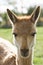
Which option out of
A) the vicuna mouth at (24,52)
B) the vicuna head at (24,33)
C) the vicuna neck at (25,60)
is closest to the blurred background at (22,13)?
the vicuna head at (24,33)

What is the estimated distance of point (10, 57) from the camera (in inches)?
214

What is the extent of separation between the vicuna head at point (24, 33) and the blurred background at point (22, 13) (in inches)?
36.2

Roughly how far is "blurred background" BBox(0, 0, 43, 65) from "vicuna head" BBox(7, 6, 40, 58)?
92cm

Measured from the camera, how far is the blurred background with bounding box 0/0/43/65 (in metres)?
9.94

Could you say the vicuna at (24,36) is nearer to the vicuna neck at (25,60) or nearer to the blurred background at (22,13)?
the vicuna neck at (25,60)

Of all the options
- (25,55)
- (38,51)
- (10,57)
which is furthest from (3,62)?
(38,51)

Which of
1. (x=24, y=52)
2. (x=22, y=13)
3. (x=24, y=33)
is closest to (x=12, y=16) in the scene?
(x=24, y=33)

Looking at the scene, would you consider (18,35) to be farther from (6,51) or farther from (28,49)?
(6,51)

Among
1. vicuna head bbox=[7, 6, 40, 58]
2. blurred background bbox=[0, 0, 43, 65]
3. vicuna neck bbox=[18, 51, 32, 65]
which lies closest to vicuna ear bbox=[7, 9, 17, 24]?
vicuna head bbox=[7, 6, 40, 58]

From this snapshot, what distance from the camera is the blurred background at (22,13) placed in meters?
9.94

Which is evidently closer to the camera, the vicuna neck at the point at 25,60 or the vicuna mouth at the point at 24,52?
the vicuna mouth at the point at 24,52

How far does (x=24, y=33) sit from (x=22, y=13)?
17.1m

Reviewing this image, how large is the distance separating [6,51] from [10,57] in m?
0.44

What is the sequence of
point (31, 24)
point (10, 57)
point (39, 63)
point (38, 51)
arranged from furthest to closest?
point (38, 51), point (39, 63), point (10, 57), point (31, 24)
